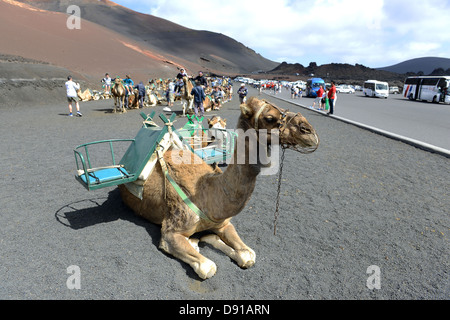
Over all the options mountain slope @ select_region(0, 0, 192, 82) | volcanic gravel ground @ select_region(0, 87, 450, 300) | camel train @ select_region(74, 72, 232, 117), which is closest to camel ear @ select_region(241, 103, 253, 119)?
volcanic gravel ground @ select_region(0, 87, 450, 300)

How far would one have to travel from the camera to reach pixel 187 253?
3.19 metres

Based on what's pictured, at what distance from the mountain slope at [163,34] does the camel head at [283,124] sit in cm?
9944

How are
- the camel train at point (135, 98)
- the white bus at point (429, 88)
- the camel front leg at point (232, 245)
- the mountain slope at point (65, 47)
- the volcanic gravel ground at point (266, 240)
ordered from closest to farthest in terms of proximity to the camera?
the volcanic gravel ground at point (266, 240) < the camel front leg at point (232, 245) < the camel train at point (135, 98) < the white bus at point (429, 88) < the mountain slope at point (65, 47)

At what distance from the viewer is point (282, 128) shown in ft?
7.44

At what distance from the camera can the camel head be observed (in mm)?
2199

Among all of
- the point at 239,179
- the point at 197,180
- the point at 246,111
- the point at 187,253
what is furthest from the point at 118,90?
the point at 246,111

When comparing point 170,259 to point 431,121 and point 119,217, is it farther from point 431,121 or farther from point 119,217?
point 431,121

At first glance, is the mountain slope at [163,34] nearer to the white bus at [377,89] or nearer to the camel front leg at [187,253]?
the white bus at [377,89]

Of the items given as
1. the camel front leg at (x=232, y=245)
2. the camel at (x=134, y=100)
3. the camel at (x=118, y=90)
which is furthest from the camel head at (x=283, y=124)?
the camel at (x=134, y=100)

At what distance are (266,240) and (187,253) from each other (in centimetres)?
128

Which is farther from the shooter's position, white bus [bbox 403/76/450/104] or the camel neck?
white bus [bbox 403/76/450/104]

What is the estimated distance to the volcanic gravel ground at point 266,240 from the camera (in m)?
3.00

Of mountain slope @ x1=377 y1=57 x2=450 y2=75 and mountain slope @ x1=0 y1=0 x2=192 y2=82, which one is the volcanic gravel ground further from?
mountain slope @ x1=377 y1=57 x2=450 y2=75

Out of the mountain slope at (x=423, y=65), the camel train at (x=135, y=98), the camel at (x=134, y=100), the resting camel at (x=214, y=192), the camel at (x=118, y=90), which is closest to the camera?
the resting camel at (x=214, y=192)
